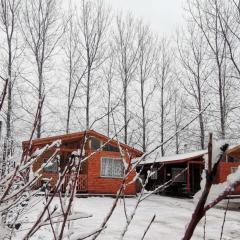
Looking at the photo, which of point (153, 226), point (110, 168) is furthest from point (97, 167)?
point (153, 226)

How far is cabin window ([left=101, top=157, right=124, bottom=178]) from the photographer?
23.8 m

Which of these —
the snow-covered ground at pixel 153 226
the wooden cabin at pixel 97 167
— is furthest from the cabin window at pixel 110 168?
the snow-covered ground at pixel 153 226

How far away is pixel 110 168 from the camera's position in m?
24.1

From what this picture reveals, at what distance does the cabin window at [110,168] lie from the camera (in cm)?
2383

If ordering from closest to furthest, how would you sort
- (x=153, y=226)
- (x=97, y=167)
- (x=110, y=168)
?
(x=153, y=226) < (x=97, y=167) < (x=110, y=168)

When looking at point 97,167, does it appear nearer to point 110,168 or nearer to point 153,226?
point 110,168

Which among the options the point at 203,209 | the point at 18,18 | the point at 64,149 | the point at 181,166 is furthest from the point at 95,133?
the point at 203,209

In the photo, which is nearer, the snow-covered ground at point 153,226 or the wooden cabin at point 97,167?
the snow-covered ground at point 153,226

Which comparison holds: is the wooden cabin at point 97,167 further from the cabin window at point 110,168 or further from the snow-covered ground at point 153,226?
the snow-covered ground at point 153,226

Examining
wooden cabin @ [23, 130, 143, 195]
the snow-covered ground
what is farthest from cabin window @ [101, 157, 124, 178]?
the snow-covered ground

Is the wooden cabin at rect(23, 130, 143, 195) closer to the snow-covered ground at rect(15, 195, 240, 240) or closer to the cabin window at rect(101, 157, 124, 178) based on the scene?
the cabin window at rect(101, 157, 124, 178)

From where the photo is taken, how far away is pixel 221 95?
34.9 meters

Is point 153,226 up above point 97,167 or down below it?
below

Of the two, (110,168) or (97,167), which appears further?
(110,168)
